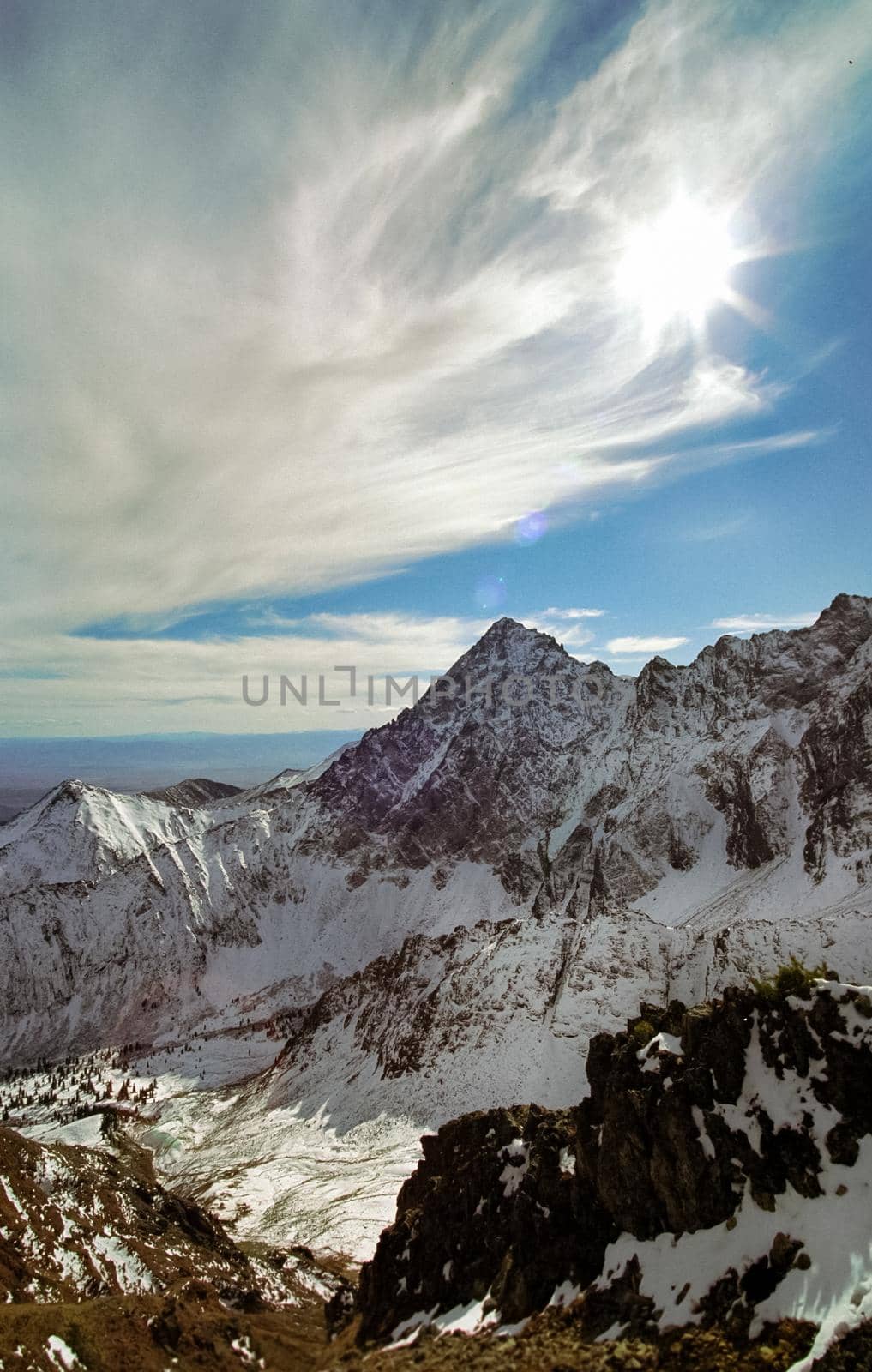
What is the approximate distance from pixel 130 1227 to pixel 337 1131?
6612 cm

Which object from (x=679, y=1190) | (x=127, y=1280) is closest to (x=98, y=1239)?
(x=127, y=1280)

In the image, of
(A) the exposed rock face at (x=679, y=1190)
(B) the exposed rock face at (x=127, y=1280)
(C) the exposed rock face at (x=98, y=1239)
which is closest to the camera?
(A) the exposed rock face at (x=679, y=1190)

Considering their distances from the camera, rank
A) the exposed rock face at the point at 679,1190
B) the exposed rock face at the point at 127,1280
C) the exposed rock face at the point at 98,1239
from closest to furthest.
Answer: the exposed rock face at the point at 679,1190 < the exposed rock face at the point at 127,1280 < the exposed rock face at the point at 98,1239

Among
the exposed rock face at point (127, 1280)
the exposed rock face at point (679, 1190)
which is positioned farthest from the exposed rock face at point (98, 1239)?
the exposed rock face at point (679, 1190)

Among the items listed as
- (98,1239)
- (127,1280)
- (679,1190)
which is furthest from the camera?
(98,1239)

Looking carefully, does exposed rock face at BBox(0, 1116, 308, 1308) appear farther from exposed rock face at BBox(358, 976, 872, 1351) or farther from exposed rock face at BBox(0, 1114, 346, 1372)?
exposed rock face at BBox(358, 976, 872, 1351)

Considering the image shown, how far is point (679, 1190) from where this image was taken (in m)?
36.8

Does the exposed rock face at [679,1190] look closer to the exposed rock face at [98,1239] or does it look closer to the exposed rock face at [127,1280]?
the exposed rock face at [127,1280]

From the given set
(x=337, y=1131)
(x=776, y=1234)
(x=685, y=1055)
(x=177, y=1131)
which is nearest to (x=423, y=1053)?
(x=337, y=1131)

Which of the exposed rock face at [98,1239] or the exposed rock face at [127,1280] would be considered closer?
the exposed rock face at [127,1280]

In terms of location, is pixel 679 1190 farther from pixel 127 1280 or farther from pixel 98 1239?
pixel 98 1239

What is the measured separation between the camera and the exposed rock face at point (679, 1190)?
31.1 m

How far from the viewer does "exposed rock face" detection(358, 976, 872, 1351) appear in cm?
3108

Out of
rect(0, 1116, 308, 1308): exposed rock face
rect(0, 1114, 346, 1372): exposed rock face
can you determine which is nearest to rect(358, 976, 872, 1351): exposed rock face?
rect(0, 1114, 346, 1372): exposed rock face
